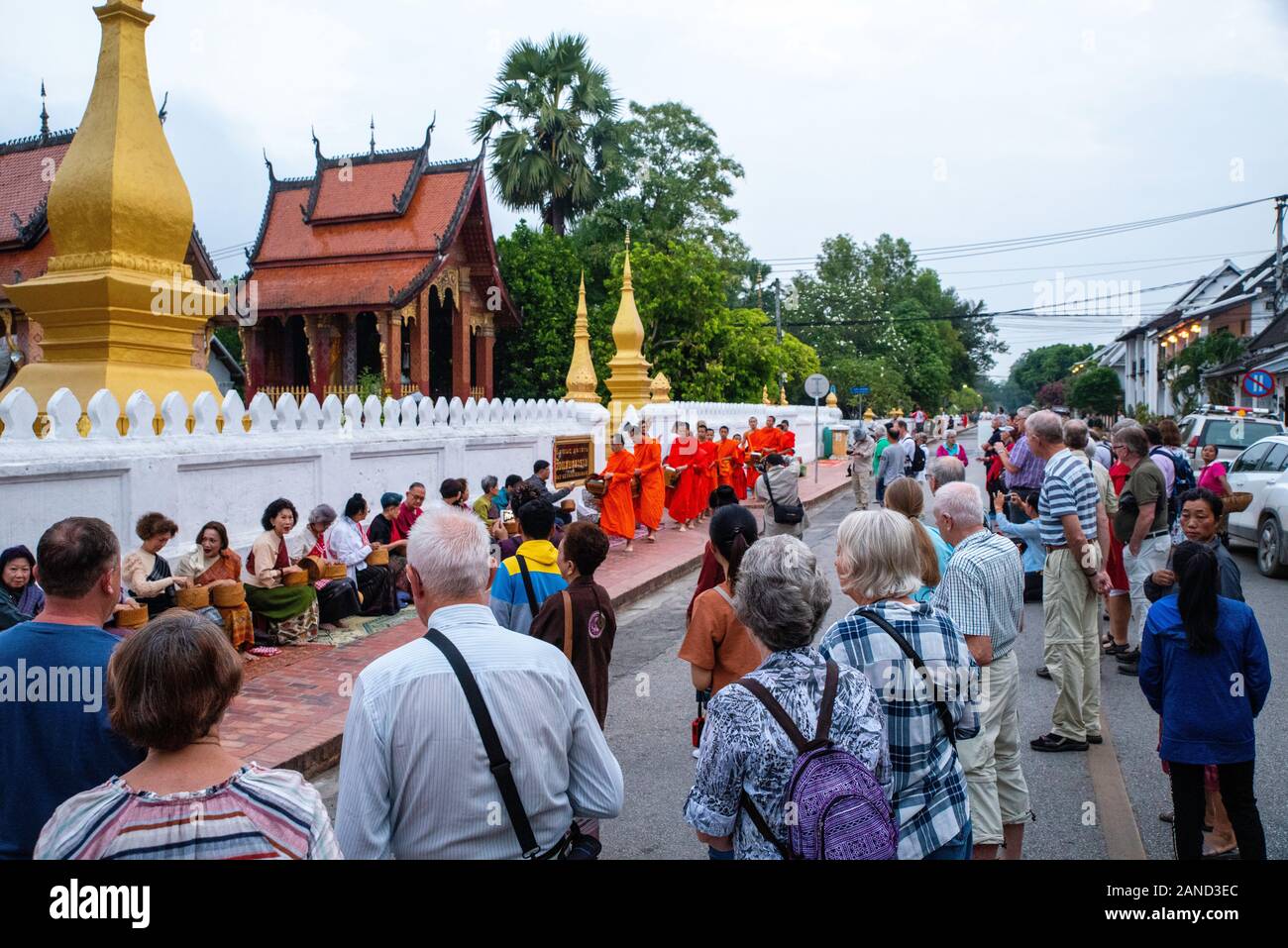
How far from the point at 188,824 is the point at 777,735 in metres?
1.28

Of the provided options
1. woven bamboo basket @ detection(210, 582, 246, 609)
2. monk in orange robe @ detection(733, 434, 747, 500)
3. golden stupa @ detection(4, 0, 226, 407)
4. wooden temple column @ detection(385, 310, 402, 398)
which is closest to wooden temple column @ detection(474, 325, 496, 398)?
wooden temple column @ detection(385, 310, 402, 398)

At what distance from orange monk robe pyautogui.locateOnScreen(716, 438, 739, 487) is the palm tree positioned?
18649 millimetres

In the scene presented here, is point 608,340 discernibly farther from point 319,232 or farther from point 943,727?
point 943,727

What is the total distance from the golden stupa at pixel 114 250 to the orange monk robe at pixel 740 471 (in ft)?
38.0

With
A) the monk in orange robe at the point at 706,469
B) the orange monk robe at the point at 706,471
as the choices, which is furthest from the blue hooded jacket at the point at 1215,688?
the orange monk robe at the point at 706,471

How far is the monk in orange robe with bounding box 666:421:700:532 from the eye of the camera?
53.1 ft

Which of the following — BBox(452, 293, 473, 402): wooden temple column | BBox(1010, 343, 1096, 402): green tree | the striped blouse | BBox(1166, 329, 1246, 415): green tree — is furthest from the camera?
BBox(1010, 343, 1096, 402): green tree

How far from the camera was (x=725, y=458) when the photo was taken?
1780cm

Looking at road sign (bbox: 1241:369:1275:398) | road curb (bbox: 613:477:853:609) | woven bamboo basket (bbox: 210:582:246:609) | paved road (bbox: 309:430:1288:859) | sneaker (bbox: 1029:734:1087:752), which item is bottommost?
paved road (bbox: 309:430:1288:859)

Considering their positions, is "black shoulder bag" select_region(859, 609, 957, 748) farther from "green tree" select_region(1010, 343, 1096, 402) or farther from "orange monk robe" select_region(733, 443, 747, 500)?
"green tree" select_region(1010, 343, 1096, 402)

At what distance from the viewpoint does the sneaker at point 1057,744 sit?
5.61m

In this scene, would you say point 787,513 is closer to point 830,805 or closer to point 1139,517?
point 1139,517
